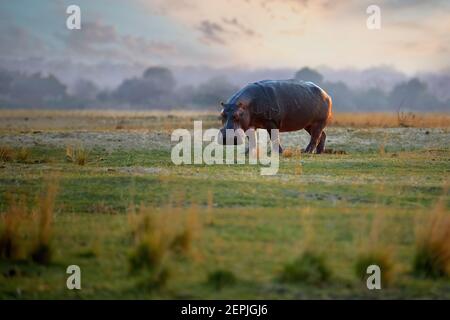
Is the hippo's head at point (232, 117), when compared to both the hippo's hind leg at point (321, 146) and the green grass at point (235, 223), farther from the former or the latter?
the hippo's hind leg at point (321, 146)

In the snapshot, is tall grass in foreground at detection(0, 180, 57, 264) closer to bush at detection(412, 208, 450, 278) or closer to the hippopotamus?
bush at detection(412, 208, 450, 278)

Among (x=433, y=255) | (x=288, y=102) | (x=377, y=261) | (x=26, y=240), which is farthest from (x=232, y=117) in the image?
(x=377, y=261)

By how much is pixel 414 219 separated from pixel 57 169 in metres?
8.39

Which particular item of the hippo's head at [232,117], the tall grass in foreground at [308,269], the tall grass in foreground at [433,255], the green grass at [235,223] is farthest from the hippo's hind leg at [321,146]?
the tall grass in foreground at [308,269]

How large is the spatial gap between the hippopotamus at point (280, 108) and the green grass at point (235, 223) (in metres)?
2.44

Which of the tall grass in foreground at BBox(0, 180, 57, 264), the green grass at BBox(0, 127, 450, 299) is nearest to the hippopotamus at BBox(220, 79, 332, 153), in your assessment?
the green grass at BBox(0, 127, 450, 299)

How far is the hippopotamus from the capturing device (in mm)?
17625

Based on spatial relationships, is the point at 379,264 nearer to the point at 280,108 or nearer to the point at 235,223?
the point at 235,223

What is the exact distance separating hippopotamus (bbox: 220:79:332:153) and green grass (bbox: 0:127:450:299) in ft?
8.01

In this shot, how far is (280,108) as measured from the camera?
18.9 meters

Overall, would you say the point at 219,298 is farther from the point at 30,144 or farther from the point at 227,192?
the point at 30,144

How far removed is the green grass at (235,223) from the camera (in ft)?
24.4

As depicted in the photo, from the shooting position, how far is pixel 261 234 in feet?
29.0
